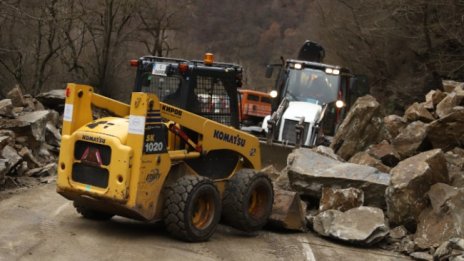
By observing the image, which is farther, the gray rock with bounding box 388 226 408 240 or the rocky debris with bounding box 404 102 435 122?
the rocky debris with bounding box 404 102 435 122

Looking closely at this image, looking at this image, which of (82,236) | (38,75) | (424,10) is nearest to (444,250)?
(82,236)

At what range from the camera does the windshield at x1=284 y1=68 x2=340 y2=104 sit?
15.1 m

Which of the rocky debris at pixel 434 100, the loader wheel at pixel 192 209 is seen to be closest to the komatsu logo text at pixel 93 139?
the loader wheel at pixel 192 209

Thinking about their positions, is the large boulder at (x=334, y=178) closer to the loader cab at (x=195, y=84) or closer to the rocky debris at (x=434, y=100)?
the loader cab at (x=195, y=84)

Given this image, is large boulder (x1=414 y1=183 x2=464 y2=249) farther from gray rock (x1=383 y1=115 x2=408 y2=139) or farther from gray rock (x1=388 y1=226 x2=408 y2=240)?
gray rock (x1=383 y1=115 x2=408 y2=139)

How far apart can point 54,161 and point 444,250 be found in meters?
8.74

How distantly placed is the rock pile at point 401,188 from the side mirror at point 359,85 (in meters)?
2.73

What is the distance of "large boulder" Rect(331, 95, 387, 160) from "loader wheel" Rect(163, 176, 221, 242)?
5.56 meters

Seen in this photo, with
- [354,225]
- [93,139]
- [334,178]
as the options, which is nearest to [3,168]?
[93,139]

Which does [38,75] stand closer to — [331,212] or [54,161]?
[54,161]

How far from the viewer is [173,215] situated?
720cm

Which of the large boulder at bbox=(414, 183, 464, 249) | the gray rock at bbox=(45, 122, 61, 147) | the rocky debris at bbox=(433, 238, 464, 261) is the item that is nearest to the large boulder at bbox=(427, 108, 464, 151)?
the large boulder at bbox=(414, 183, 464, 249)

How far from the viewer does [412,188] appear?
885 centimetres

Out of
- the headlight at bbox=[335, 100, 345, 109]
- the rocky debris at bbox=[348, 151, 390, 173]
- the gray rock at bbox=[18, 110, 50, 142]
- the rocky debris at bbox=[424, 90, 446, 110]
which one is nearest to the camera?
the rocky debris at bbox=[348, 151, 390, 173]
